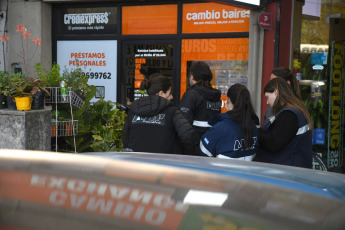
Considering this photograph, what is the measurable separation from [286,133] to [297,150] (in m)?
0.22

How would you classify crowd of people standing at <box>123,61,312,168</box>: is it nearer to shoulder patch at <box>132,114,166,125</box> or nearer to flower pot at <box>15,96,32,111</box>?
shoulder patch at <box>132,114,166,125</box>

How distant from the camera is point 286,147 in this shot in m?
3.99

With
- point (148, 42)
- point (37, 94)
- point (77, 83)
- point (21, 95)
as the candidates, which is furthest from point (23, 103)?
point (148, 42)

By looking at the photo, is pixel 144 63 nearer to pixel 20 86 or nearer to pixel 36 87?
A: pixel 36 87

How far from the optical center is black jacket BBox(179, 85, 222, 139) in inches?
215

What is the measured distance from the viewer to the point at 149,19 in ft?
32.8

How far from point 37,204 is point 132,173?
0.30 metres

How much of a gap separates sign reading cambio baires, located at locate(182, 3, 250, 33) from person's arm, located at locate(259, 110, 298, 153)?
5.46 metres

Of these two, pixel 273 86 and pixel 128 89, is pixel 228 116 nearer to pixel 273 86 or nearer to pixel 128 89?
pixel 273 86

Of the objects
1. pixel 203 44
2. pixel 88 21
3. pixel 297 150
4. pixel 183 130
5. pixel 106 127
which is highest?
pixel 88 21

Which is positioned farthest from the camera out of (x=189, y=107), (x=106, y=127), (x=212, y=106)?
(x=106, y=127)

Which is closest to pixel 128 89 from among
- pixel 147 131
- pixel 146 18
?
pixel 146 18

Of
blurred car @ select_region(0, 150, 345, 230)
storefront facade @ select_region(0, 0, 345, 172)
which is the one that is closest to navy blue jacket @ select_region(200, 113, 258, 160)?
blurred car @ select_region(0, 150, 345, 230)

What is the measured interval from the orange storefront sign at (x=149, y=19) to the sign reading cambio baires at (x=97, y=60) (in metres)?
0.53
